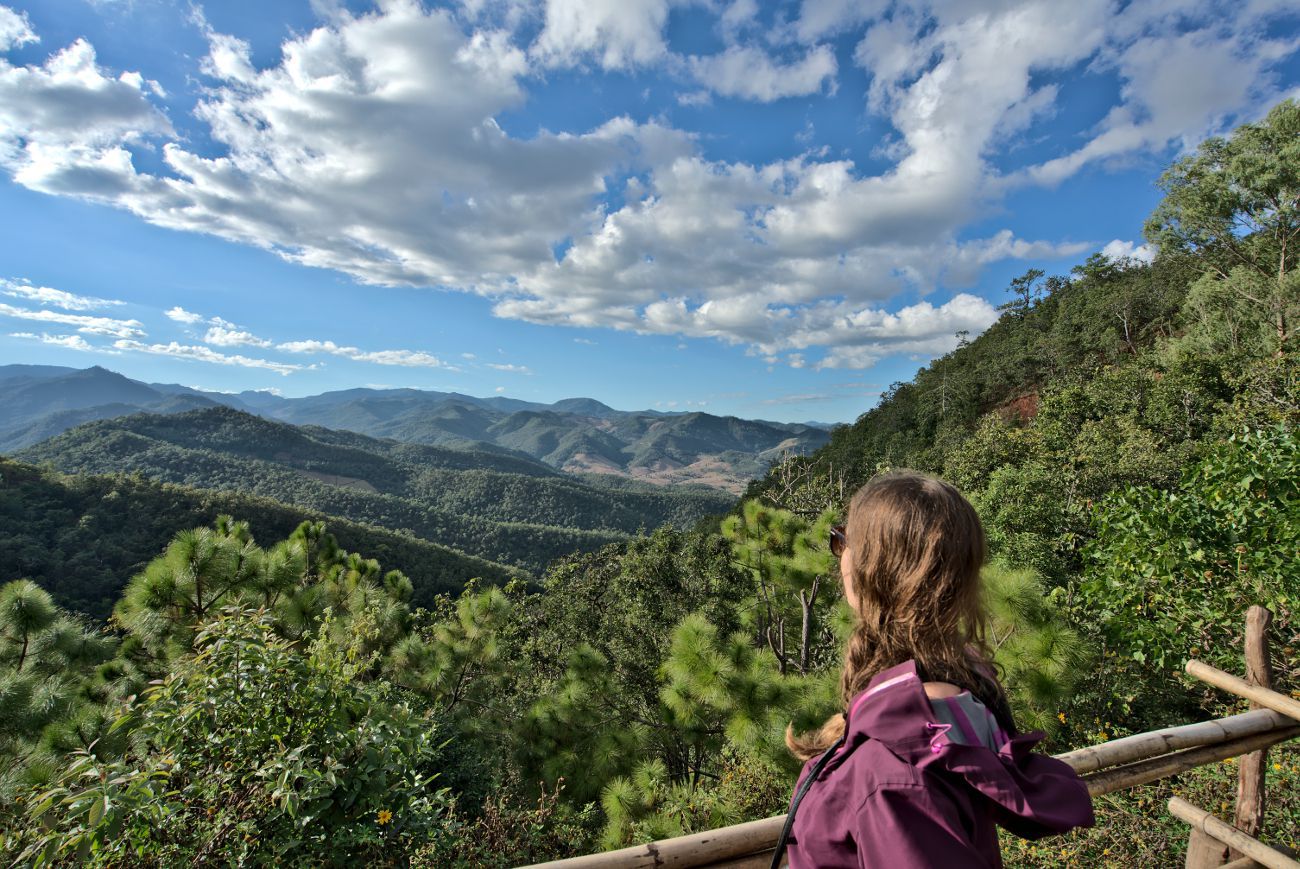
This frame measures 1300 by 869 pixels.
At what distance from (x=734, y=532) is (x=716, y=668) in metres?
2.28

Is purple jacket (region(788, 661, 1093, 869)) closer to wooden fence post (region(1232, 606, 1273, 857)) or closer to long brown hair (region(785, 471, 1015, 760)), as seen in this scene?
long brown hair (region(785, 471, 1015, 760))

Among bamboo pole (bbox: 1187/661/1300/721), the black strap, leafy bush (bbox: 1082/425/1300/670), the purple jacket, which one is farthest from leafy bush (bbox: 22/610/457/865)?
leafy bush (bbox: 1082/425/1300/670)

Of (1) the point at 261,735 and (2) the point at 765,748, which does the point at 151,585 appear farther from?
(2) the point at 765,748

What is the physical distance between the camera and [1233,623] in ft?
11.1

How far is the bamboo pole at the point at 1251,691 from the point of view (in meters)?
1.98

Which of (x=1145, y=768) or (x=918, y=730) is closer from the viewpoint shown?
(x=918, y=730)

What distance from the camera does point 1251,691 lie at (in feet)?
6.84

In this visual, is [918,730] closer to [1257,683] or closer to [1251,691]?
[1251,691]

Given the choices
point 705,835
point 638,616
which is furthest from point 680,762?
point 638,616

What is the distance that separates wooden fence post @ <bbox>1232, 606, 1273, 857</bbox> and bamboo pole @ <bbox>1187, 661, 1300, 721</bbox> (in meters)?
0.12

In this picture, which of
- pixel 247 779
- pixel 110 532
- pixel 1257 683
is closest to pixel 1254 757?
pixel 1257 683

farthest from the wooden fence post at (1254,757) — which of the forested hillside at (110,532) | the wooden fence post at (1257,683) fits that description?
the forested hillside at (110,532)

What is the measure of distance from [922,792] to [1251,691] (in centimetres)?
241

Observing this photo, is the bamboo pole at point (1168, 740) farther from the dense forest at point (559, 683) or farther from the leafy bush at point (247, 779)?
the leafy bush at point (247, 779)
